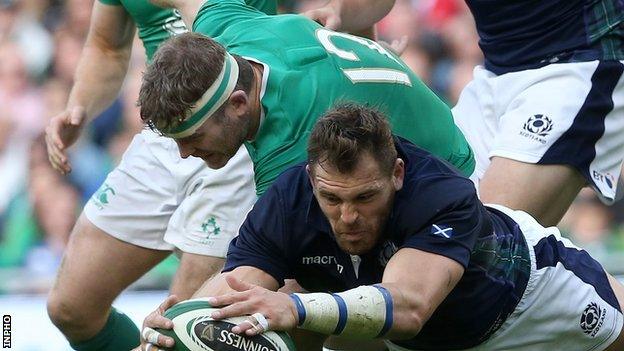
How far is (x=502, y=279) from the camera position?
441cm

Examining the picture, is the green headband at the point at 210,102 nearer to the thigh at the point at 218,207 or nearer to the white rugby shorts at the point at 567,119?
the thigh at the point at 218,207

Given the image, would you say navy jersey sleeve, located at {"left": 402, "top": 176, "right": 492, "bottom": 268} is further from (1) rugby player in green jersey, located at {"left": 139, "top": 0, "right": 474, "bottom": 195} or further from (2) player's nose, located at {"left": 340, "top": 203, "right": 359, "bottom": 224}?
(1) rugby player in green jersey, located at {"left": 139, "top": 0, "right": 474, "bottom": 195}

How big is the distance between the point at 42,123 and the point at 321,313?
600 cm

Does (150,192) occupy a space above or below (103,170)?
above

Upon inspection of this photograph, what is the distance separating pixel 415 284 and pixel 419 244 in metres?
0.14

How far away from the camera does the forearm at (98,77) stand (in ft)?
20.0

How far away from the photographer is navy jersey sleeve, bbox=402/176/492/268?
4020mm

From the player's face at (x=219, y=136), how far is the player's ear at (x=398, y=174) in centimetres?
60

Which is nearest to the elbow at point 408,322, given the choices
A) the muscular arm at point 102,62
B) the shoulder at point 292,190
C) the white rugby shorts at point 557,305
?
the shoulder at point 292,190

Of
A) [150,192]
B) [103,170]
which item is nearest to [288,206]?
[150,192]

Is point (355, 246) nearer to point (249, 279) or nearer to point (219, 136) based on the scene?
point (249, 279)

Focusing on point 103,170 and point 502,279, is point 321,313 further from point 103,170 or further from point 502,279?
point 103,170

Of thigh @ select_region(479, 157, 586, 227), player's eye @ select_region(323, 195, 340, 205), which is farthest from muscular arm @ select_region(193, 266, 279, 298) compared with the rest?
thigh @ select_region(479, 157, 586, 227)

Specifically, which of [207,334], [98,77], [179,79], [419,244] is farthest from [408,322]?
[98,77]
